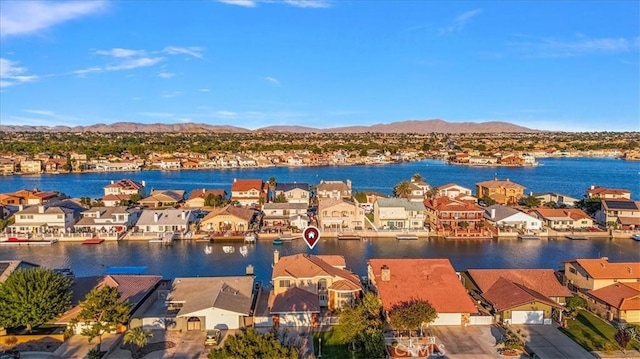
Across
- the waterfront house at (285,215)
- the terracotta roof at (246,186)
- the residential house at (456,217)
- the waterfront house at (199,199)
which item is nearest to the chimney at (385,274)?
the waterfront house at (285,215)

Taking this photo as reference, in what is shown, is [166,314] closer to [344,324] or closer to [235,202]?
[344,324]

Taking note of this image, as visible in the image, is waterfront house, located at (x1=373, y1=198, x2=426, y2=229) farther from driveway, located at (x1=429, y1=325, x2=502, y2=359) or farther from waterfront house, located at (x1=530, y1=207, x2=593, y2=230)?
driveway, located at (x1=429, y1=325, x2=502, y2=359)

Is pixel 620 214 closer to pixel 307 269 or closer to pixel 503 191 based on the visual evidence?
pixel 503 191

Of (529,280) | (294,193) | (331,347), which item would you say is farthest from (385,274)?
(294,193)

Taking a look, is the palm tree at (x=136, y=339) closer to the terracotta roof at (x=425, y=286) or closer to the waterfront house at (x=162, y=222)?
the terracotta roof at (x=425, y=286)

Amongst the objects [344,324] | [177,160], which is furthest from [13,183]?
[344,324]

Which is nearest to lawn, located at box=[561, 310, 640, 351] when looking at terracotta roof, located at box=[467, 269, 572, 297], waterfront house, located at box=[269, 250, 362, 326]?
terracotta roof, located at box=[467, 269, 572, 297]
